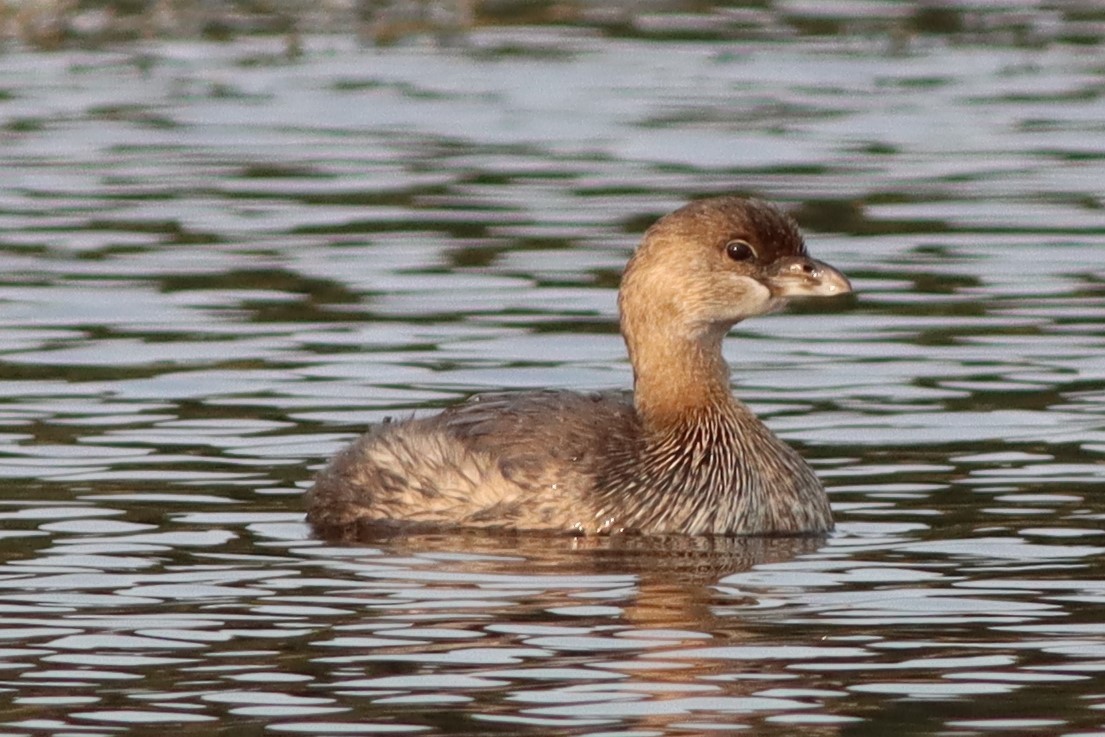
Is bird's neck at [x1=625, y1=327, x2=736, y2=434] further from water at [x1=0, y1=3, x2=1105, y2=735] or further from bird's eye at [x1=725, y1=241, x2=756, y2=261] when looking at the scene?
water at [x1=0, y1=3, x2=1105, y2=735]

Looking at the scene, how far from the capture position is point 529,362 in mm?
15227

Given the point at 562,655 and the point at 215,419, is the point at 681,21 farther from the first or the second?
the point at 562,655

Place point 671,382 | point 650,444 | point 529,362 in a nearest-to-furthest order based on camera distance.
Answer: point 650,444 < point 671,382 < point 529,362

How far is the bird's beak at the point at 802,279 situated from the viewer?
12.1 meters

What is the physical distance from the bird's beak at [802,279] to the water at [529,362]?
2.89 ft

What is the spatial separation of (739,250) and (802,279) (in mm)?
275

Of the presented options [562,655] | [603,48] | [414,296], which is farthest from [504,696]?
[603,48]

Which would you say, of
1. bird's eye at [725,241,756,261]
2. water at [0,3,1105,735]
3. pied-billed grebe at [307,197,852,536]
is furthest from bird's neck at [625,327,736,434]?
water at [0,3,1105,735]

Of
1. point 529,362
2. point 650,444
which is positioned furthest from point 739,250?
point 529,362

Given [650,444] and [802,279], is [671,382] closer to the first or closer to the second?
[650,444]

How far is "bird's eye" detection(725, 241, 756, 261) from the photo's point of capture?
478 inches

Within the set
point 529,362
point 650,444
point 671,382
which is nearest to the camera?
point 650,444

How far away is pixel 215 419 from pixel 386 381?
119 cm

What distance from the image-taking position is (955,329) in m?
15.9
